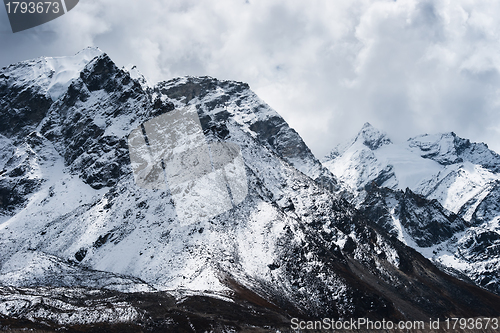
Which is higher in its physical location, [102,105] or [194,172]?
[102,105]

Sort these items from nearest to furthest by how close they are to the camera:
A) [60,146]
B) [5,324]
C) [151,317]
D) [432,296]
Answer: [5,324]
[151,317]
[432,296]
[60,146]

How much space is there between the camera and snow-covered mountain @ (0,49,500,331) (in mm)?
91562

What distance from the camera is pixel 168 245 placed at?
111250mm

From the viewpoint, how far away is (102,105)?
7279 inches

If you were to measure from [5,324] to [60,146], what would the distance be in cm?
11721

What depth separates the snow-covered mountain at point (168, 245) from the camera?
300ft

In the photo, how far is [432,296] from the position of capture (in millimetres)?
130750

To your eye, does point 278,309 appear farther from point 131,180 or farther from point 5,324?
point 131,180

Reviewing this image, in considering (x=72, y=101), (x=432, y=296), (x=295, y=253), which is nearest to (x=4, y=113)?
(x=72, y=101)

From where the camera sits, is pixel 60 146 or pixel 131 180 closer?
pixel 131 180

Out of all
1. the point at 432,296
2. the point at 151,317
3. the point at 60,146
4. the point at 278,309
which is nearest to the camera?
the point at 151,317

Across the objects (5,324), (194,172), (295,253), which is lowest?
(5,324)

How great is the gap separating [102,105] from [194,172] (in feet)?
241

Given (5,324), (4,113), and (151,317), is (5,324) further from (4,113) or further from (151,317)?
(4,113)
